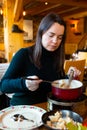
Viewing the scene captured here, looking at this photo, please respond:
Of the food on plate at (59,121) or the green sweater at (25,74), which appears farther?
the green sweater at (25,74)

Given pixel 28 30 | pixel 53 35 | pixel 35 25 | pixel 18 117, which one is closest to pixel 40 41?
pixel 53 35

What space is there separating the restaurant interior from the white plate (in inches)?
2.2

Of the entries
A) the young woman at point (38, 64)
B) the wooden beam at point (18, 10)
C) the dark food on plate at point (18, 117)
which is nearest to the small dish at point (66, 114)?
the dark food on plate at point (18, 117)

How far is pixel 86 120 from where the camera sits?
909mm

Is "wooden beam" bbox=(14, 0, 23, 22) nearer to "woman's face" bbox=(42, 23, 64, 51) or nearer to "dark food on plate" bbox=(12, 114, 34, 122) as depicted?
"woman's face" bbox=(42, 23, 64, 51)

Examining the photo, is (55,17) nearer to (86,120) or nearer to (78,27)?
(86,120)

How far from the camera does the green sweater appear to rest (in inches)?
47.2

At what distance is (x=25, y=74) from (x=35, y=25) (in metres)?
7.82

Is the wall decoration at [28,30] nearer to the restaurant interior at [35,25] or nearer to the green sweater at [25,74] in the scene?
the restaurant interior at [35,25]

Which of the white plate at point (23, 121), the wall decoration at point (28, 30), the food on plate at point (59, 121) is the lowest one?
the white plate at point (23, 121)

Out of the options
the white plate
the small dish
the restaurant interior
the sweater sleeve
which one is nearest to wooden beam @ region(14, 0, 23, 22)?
the restaurant interior

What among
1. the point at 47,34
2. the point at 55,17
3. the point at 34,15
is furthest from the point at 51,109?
the point at 34,15

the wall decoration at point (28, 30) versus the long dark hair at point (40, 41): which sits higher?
the wall decoration at point (28, 30)

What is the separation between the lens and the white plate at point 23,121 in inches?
32.8
